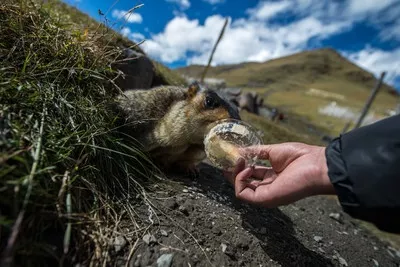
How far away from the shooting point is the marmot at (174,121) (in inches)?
172

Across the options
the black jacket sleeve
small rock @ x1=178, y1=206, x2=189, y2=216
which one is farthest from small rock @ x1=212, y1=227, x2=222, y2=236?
the black jacket sleeve

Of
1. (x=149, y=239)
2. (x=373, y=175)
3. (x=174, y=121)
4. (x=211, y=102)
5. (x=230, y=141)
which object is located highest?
(x=211, y=102)

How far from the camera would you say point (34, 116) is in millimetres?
2828

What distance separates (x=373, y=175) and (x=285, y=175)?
83 centimetres

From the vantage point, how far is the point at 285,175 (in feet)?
9.51

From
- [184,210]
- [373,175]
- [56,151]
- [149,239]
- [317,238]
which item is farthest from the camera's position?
[317,238]

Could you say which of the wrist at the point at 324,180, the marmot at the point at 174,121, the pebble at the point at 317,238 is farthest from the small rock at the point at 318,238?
the wrist at the point at 324,180

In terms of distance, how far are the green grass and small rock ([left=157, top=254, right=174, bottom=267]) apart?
1.39ft

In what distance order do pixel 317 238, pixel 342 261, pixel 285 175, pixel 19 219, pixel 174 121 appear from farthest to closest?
pixel 174 121 < pixel 317 238 < pixel 342 261 < pixel 285 175 < pixel 19 219

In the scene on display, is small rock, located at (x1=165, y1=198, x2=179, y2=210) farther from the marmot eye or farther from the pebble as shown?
the pebble

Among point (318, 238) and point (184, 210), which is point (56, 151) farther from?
point (318, 238)

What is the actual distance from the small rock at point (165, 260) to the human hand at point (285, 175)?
98 centimetres

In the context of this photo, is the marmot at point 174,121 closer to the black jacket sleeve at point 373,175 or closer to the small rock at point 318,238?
the small rock at point 318,238

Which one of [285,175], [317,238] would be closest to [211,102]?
[285,175]
